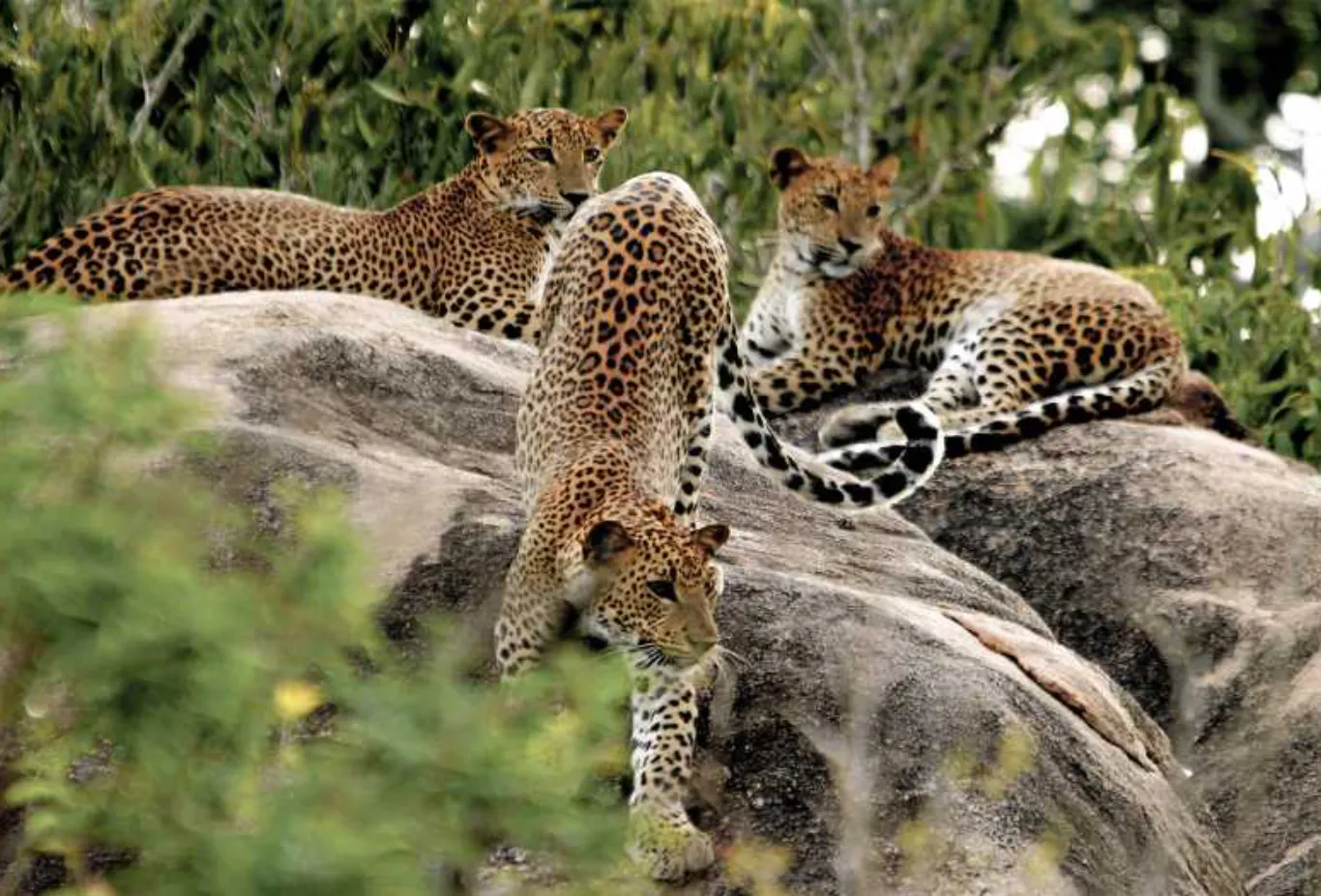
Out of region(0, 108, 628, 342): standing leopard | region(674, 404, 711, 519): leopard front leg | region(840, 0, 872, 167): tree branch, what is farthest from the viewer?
region(840, 0, 872, 167): tree branch

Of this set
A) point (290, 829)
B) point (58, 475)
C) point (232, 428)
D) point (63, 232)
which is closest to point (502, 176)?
point (63, 232)

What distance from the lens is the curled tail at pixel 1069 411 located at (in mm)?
14656

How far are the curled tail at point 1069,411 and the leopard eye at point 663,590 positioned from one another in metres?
4.69

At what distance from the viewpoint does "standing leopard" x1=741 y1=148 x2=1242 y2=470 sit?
15.4m

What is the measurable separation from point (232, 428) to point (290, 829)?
5.73 metres


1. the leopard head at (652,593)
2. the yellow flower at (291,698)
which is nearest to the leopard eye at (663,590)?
the leopard head at (652,593)

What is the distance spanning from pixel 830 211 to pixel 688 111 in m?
3.53

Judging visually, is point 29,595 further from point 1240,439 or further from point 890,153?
point 890,153

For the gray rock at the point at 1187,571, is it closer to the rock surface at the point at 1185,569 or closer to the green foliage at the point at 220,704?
the rock surface at the point at 1185,569

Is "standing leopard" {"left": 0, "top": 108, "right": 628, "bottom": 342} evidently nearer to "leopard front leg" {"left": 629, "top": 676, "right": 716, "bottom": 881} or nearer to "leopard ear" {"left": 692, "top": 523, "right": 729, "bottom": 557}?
"leopard ear" {"left": 692, "top": 523, "right": 729, "bottom": 557}

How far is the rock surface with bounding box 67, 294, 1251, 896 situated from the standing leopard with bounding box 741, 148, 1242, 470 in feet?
8.57

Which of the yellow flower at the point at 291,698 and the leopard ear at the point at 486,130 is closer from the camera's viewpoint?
the yellow flower at the point at 291,698

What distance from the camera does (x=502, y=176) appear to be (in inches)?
578

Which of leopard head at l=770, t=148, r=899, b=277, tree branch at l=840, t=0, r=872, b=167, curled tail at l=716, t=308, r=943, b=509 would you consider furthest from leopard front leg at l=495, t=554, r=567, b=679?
tree branch at l=840, t=0, r=872, b=167
